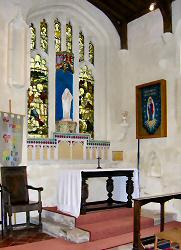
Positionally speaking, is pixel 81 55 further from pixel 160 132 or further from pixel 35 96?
pixel 160 132

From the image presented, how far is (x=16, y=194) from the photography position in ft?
20.6

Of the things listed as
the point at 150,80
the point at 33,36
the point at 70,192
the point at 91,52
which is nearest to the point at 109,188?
the point at 70,192

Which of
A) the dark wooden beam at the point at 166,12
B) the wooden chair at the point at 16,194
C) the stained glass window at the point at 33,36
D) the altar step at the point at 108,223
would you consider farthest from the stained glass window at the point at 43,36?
the altar step at the point at 108,223

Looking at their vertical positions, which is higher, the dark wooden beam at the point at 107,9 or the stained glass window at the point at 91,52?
the dark wooden beam at the point at 107,9

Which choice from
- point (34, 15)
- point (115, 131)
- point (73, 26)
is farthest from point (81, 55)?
point (115, 131)

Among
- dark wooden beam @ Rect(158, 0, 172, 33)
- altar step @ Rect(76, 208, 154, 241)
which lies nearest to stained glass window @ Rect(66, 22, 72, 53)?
dark wooden beam @ Rect(158, 0, 172, 33)

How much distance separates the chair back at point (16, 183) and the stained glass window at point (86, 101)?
2.09 m

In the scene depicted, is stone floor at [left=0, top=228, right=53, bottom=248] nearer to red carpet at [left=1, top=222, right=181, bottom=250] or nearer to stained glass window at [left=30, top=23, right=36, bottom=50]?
red carpet at [left=1, top=222, right=181, bottom=250]

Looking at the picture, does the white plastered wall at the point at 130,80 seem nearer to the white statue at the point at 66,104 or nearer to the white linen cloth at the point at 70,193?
the white statue at the point at 66,104

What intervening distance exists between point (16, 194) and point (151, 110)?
11.1 ft

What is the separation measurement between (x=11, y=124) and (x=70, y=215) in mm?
2067

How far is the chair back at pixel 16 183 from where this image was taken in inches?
245

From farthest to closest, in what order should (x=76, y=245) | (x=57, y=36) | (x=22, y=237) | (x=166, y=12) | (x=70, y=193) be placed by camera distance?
(x=57, y=36) < (x=166, y=12) < (x=70, y=193) < (x=22, y=237) < (x=76, y=245)

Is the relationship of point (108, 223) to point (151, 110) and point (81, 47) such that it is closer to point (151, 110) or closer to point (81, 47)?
point (151, 110)
